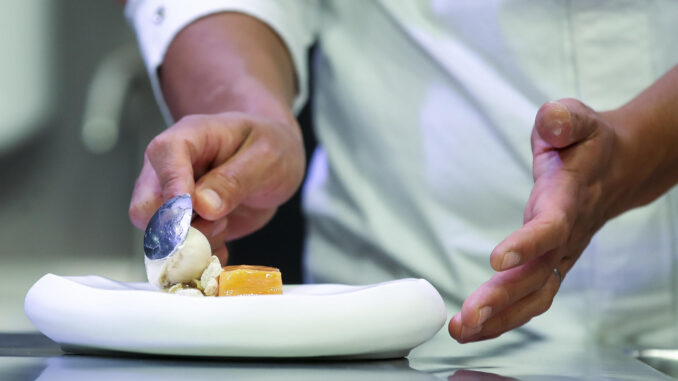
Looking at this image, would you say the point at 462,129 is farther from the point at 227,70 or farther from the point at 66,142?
the point at 66,142

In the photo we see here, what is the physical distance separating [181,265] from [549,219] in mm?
261

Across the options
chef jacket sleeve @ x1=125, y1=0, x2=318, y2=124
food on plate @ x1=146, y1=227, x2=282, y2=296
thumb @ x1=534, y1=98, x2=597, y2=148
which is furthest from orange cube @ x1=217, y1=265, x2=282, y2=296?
chef jacket sleeve @ x1=125, y1=0, x2=318, y2=124

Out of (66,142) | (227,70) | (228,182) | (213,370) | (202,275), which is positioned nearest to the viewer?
(213,370)

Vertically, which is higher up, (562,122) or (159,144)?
(562,122)

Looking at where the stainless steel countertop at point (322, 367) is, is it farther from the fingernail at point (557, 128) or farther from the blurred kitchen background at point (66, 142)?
the blurred kitchen background at point (66, 142)

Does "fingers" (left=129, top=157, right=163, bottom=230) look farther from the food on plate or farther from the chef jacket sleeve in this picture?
the chef jacket sleeve

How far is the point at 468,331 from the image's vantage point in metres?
0.51

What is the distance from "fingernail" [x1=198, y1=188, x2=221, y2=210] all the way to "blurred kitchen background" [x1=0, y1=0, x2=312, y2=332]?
0.97 m

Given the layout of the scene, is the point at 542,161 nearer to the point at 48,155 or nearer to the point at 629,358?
the point at 629,358

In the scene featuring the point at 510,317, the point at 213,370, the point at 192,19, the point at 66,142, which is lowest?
the point at 213,370

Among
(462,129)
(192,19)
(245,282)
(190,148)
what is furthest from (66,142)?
(245,282)

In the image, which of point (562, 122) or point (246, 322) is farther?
point (562, 122)

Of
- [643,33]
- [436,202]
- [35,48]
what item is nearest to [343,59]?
[436,202]

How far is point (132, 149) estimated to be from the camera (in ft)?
5.24
